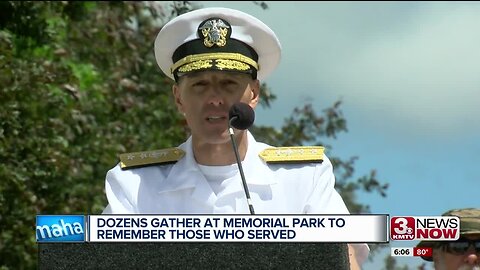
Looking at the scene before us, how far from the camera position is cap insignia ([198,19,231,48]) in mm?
5758

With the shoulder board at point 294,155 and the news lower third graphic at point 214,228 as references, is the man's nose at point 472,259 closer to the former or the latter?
the shoulder board at point 294,155

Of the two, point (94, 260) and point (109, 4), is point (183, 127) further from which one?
point (94, 260)

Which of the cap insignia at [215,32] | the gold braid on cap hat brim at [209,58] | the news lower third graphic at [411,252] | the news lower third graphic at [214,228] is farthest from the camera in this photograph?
the cap insignia at [215,32]

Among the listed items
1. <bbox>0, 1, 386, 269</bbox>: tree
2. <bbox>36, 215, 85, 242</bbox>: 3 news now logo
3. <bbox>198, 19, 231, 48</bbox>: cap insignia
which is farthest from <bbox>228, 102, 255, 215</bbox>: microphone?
<bbox>0, 1, 386, 269</bbox>: tree

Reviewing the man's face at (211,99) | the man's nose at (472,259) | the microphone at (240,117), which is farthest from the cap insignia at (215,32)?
the man's nose at (472,259)

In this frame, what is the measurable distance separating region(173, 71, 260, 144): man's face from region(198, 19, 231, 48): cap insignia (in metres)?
0.18

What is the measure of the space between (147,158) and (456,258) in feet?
3.95

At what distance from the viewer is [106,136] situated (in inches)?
674

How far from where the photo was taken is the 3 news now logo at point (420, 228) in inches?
200

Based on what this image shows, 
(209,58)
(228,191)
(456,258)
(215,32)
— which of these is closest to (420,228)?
(456,258)

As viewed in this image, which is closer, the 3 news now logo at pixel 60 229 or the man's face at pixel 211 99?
the 3 news now logo at pixel 60 229

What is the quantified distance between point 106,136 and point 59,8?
3003 mm

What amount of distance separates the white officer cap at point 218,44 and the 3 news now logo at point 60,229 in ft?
3.81

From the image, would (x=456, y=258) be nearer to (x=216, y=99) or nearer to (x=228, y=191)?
(x=228, y=191)
